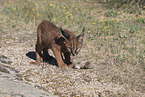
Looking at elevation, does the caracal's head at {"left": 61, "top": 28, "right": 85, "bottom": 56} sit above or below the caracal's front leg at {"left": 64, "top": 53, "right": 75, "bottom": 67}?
above

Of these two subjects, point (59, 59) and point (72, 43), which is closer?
point (72, 43)

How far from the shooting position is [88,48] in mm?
6715

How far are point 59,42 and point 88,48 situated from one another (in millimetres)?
1914

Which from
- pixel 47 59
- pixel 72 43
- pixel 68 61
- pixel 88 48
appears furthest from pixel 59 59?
pixel 88 48

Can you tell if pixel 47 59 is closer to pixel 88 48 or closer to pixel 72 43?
pixel 72 43

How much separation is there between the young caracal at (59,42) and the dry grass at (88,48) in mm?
332

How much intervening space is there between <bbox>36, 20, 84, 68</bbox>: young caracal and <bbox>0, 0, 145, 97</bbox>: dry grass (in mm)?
332

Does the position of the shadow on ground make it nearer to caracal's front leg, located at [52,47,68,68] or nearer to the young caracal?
the young caracal

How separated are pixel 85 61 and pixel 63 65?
0.81m

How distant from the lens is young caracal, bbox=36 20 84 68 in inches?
189

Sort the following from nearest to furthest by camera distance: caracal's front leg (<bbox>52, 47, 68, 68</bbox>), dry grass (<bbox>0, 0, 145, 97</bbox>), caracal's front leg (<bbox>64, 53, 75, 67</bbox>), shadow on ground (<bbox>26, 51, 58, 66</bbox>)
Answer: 1. dry grass (<bbox>0, 0, 145, 97</bbox>)
2. caracal's front leg (<bbox>52, 47, 68, 68</bbox>)
3. caracal's front leg (<bbox>64, 53, 75, 67</bbox>)
4. shadow on ground (<bbox>26, 51, 58, 66</bbox>)

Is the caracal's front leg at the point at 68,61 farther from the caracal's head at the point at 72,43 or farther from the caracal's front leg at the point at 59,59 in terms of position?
the caracal's head at the point at 72,43

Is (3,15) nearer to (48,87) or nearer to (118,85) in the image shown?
(48,87)

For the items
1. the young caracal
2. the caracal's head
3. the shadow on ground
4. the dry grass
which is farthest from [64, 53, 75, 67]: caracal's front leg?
the caracal's head
